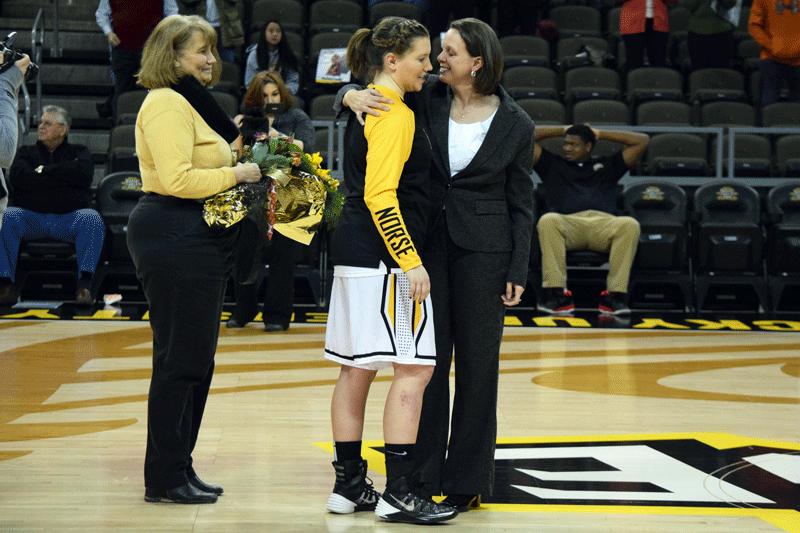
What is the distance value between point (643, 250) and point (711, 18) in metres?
3.30

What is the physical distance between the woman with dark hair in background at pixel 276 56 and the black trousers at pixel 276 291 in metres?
2.88

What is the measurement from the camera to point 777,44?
28.8 feet

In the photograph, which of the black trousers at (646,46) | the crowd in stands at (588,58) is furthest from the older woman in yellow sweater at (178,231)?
the black trousers at (646,46)

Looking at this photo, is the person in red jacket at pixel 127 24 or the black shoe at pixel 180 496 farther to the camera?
the person in red jacket at pixel 127 24

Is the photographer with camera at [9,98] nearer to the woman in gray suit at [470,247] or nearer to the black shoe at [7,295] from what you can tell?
the woman in gray suit at [470,247]

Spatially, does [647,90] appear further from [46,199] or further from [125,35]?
[46,199]

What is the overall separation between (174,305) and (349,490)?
2.39 ft

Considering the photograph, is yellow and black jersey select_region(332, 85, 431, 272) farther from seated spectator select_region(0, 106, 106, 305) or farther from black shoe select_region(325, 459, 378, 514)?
seated spectator select_region(0, 106, 106, 305)

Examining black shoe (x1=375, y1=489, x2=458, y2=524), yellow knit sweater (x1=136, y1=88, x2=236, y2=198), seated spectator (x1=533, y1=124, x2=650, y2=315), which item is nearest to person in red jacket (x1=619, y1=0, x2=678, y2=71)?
seated spectator (x1=533, y1=124, x2=650, y2=315)

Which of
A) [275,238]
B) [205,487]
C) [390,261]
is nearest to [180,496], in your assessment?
[205,487]

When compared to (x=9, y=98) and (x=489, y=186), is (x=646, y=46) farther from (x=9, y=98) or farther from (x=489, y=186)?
(x=9, y=98)

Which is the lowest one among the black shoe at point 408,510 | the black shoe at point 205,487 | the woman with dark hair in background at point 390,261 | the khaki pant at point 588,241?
the black shoe at point 205,487

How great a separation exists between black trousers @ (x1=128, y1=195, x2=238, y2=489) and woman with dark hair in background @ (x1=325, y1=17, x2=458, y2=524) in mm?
385

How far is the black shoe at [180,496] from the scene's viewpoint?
274cm
